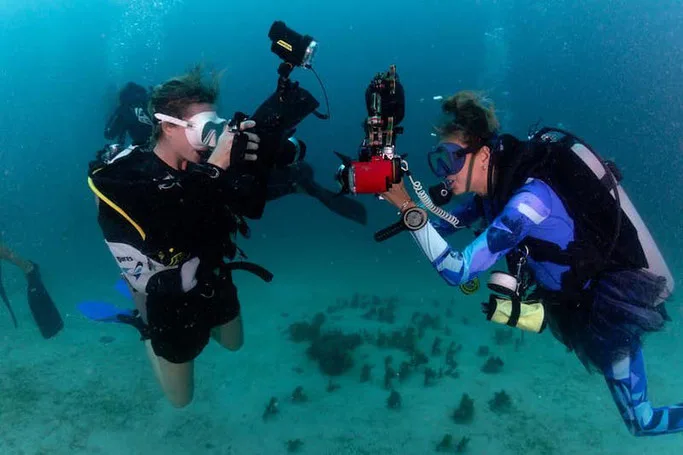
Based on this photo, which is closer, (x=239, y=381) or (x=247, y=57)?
(x=239, y=381)

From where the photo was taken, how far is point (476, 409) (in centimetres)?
887

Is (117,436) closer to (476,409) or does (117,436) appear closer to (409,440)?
(409,440)

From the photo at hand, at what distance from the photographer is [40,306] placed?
1001cm

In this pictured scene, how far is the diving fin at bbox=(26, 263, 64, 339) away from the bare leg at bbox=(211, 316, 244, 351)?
5755 millimetres

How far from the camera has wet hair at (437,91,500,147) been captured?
3.97 m

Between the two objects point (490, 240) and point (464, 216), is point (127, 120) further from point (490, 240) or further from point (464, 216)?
point (490, 240)

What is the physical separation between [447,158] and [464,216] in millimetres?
1339

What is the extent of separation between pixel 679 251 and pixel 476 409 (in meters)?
→ 27.8

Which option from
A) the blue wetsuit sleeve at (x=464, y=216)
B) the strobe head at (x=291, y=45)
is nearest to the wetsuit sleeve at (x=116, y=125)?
the strobe head at (x=291, y=45)

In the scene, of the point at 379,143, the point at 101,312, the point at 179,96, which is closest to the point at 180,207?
the point at 179,96

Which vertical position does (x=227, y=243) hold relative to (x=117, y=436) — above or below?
above

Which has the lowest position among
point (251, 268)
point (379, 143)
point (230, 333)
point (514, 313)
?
point (230, 333)

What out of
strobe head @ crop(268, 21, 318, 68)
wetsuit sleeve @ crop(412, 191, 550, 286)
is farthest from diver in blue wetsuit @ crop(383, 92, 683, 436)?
strobe head @ crop(268, 21, 318, 68)

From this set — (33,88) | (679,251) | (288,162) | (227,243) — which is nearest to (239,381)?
(227,243)
